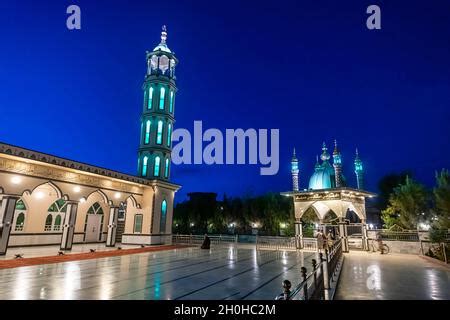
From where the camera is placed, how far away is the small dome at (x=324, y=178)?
2467cm

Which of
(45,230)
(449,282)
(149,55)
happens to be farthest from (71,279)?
(149,55)

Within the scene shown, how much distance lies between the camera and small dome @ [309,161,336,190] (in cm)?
2467

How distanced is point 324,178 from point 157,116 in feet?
51.9

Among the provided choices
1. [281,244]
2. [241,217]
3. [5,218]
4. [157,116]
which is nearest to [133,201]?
[157,116]

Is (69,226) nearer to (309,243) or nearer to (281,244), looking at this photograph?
(281,244)

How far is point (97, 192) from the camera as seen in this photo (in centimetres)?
2009

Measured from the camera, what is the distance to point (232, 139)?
19688 millimetres

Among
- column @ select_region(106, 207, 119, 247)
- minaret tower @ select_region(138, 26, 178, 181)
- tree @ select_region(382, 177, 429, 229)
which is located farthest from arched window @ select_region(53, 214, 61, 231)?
tree @ select_region(382, 177, 429, 229)

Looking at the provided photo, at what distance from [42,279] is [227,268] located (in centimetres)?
631

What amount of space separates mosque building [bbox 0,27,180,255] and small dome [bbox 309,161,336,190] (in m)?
12.9

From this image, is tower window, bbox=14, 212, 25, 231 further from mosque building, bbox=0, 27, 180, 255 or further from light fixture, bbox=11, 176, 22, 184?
light fixture, bbox=11, 176, 22, 184

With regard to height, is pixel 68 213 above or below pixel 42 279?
above
